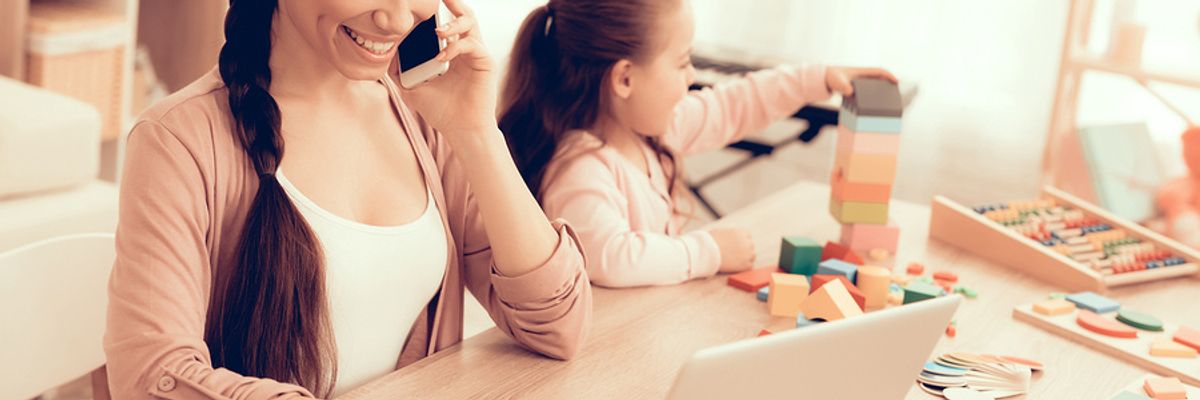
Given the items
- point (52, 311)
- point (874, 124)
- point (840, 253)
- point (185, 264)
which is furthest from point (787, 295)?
point (52, 311)

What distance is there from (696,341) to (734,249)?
0.26 meters

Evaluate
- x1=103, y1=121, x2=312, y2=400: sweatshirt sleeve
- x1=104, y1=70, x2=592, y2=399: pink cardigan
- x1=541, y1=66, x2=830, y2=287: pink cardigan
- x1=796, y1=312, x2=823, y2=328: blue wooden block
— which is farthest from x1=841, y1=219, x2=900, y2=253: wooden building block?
x1=103, y1=121, x2=312, y2=400: sweatshirt sleeve

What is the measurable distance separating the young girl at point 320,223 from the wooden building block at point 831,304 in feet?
0.86

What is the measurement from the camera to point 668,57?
5.35 ft

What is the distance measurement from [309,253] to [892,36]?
7.44ft

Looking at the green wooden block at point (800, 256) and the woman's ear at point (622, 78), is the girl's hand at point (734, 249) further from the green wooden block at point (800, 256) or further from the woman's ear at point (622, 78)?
the woman's ear at point (622, 78)

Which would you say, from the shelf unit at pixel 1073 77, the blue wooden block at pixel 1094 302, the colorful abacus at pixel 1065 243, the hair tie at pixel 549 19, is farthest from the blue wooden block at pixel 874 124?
the shelf unit at pixel 1073 77

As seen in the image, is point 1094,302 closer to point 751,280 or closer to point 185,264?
point 751,280

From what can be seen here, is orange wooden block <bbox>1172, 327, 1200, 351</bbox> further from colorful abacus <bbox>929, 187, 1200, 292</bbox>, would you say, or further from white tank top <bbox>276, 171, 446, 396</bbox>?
white tank top <bbox>276, 171, 446, 396</bbox>

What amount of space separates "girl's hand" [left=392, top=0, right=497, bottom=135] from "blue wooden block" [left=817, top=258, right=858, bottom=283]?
0.51 m

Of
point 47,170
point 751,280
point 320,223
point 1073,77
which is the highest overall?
point 1073,77

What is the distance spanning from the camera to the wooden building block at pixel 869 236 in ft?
5.57

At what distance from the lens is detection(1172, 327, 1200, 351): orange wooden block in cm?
143

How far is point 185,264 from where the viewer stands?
1092mm
